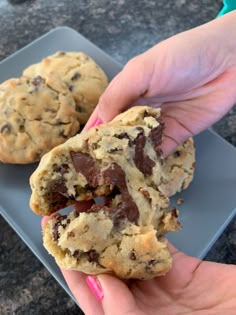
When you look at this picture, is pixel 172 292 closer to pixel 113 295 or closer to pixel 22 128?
pixel 113 295

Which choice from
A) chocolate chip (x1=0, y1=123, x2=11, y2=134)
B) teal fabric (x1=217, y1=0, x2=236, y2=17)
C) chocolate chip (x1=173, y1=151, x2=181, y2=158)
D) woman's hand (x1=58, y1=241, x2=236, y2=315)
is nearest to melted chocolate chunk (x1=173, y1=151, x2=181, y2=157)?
chocolate chip (x1=173, y1=151, x2=181, y2=158)

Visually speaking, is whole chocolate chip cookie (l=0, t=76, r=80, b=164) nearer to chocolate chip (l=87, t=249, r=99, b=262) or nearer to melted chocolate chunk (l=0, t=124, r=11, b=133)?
melted chocolate chunk (l=0, t=124, r=11, b=133)

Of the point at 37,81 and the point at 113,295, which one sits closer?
the point at 113,295

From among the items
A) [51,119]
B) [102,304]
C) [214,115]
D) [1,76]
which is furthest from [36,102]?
[102,304]

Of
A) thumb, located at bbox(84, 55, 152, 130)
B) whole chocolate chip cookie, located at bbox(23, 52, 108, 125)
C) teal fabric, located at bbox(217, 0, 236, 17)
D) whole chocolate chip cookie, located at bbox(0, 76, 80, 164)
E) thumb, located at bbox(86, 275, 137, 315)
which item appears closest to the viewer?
thumb, located at bbox(86, 275, 137, 315)

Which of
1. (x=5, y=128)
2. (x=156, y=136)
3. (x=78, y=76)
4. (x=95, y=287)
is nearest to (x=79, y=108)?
(x=78, y=76)
